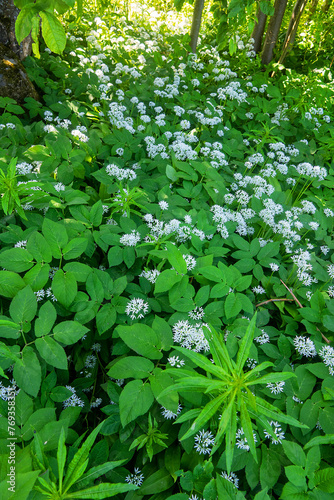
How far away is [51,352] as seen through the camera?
1.55 meters

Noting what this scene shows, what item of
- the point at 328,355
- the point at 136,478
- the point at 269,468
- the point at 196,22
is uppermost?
the point at 196,22

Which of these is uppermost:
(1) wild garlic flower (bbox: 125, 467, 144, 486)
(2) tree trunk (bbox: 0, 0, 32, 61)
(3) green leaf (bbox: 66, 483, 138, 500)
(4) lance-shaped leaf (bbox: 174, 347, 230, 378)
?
(2) tree trunk (bbox: 0, 0, 32, 61)

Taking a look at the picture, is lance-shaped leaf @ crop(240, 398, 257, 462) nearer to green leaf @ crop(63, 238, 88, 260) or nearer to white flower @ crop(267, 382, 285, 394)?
white flower @ crop(267, 382, 285, 394)

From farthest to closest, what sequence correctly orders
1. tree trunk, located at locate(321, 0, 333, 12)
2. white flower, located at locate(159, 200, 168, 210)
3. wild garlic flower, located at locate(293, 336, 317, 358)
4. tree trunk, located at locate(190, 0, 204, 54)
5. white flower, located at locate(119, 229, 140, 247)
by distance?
tree trunk, located at locate(321, 0, 333, 12) < tree trunk, located at locate(190, 0, 204, 54) < white flower, located at locate(159, 200, 168, 210) < white flower, located at locate(119, 229, 140, 247) < wild garlic flower, located at locate(293, 336, 317, 358)

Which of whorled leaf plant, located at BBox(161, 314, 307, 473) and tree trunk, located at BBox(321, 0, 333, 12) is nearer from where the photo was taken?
whorled leaf plant, located at BBox(161, 314, 307, 473)

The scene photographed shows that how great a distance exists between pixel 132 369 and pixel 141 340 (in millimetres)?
152

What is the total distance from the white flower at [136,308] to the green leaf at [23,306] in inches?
21.0

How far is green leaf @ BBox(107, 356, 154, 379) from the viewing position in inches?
60.1

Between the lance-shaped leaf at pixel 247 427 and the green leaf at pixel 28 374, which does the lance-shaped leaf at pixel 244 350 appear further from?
the green leaf at pixel 28 374

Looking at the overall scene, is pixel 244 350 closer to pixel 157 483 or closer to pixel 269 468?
pixel 269 468

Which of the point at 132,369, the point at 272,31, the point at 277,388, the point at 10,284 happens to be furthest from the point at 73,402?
the point at 272,31

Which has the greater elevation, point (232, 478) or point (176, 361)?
point (176, 361)

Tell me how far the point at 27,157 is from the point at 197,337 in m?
2.29

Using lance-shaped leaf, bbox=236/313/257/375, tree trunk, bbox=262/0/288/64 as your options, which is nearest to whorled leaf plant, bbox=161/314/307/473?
lance-shaped leaf, bbox=236/313/257/375
